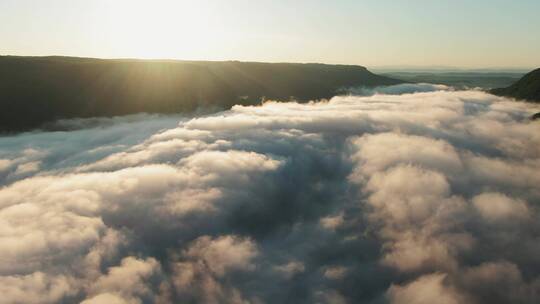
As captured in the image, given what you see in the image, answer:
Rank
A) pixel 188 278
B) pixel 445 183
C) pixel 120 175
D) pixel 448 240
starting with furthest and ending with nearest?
pixel 445 183 → pixel 120 175 → pixel 448 240 → pixel 188 278

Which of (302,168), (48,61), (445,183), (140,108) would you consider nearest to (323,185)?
(302,168)

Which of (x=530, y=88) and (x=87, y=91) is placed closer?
(x=530, y=88)

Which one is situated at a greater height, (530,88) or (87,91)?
(530,88)

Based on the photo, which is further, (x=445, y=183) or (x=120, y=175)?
(x=445, y=183)

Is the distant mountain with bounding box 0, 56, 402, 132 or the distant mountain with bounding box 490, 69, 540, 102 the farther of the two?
the distant mountain with bounding box 0, 56, 402, 132

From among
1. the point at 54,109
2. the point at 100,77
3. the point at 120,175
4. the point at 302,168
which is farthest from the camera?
the point at 100,77

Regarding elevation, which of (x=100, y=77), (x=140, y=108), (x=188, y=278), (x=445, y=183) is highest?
(x=100, y=77)

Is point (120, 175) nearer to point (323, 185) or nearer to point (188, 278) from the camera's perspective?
point (188, 278)

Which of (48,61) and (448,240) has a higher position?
(48,61)

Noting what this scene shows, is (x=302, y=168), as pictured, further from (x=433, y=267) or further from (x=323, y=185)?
(x=433, y=267)

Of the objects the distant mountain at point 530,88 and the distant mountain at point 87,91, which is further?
the distant mountain at point 87,91
